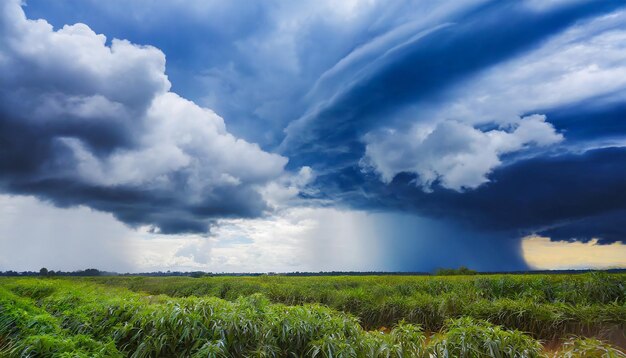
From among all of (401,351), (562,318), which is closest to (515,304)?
(562,318)

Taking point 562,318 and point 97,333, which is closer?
point 97,333

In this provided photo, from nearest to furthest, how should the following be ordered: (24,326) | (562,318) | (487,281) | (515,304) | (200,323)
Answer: (24,326), (200,323), (562,318), (515,304), (487,281)

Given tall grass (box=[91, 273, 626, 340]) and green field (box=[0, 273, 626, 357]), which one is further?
tall grass (box=[91, 273, 626, 340])

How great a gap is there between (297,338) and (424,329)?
5.55m

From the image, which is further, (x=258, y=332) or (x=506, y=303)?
(x=506, y=303)

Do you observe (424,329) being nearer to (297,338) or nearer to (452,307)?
(452,307)

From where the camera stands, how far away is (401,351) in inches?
210

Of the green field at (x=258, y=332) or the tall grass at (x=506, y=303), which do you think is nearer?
the green field at (x=258, y=332)

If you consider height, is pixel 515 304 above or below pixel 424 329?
above

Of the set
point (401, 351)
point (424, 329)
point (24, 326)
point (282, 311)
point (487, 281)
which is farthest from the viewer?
point (487, 281)

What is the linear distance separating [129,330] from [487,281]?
12.4 meters

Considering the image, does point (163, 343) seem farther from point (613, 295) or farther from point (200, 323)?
point (613, 295)

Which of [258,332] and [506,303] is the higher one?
[506,303]

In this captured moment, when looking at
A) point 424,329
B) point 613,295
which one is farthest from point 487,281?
point 424,329
